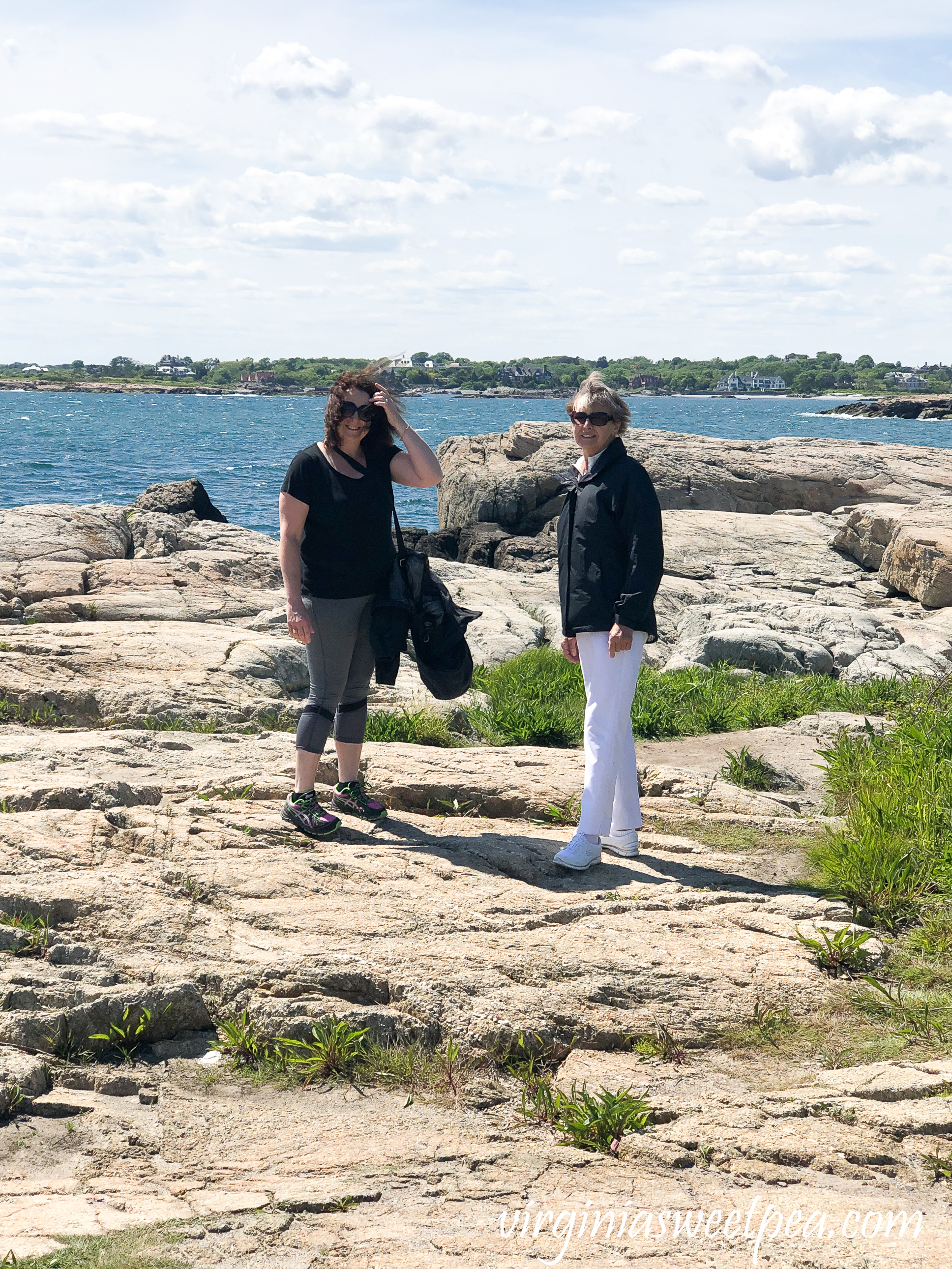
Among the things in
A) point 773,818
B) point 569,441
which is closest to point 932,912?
point 773,818

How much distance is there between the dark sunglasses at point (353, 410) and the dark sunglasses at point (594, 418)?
997 millimetres

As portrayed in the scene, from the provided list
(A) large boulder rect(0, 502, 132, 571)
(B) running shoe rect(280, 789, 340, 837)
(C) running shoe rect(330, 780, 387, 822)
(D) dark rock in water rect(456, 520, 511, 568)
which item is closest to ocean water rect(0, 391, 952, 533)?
(A) large boulder rect(0, 502, 132, 571)

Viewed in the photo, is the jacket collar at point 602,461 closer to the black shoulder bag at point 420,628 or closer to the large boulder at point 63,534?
the black shoulder bag at point 420,628

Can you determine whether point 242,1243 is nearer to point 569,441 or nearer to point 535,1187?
point 535,1187

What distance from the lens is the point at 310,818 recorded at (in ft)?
18.5

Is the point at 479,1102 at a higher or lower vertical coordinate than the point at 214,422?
lower

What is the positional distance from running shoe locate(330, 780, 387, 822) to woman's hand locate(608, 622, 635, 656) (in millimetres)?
1561

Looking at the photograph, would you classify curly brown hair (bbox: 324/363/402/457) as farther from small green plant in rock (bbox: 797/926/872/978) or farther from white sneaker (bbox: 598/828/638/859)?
small green plant in rock (bbox: 797/926/872/978)

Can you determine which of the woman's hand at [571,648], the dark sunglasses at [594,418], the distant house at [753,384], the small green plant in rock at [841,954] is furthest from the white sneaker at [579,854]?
the distant house at [753,384]

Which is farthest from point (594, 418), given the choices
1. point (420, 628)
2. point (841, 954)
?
point (841, 954)

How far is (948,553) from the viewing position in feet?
43.6

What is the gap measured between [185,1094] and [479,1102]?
1.05m

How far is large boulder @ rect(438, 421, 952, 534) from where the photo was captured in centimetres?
1767

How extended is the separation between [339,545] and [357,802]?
1.40 metres
